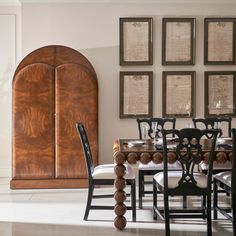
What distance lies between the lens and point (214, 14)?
6.31 meters

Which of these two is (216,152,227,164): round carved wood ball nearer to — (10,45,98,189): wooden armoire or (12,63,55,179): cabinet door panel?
(10,45,98,189): wooden armoire

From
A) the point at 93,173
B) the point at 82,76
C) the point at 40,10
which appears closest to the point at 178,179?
the point at 93,173

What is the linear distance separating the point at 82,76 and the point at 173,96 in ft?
4.17

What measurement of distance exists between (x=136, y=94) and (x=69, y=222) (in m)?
2.48

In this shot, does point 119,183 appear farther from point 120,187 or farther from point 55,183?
point 55,183

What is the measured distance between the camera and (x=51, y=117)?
588 centimetres

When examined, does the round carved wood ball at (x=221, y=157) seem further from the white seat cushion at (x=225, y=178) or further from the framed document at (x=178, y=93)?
the framed document at (x=178, y=93)

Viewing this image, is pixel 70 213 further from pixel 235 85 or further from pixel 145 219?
pixel 235 85

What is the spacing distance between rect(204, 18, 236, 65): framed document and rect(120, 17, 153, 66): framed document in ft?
2.48

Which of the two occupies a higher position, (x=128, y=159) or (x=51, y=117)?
(x=51, y=117)

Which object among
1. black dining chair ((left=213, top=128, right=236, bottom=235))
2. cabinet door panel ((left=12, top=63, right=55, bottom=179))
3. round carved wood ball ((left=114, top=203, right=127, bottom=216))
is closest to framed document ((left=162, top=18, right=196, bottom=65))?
cabinet door panel ((left=12, top=63, right=55, bottom=179))

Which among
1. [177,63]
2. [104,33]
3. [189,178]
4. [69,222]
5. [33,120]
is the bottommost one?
[69,222]

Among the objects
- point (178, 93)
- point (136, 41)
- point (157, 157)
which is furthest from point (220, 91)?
point (157, 157)

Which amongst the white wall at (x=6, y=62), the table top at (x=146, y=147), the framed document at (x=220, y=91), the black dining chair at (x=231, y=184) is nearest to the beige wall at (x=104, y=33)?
the framed document at (x=220, y=91)
